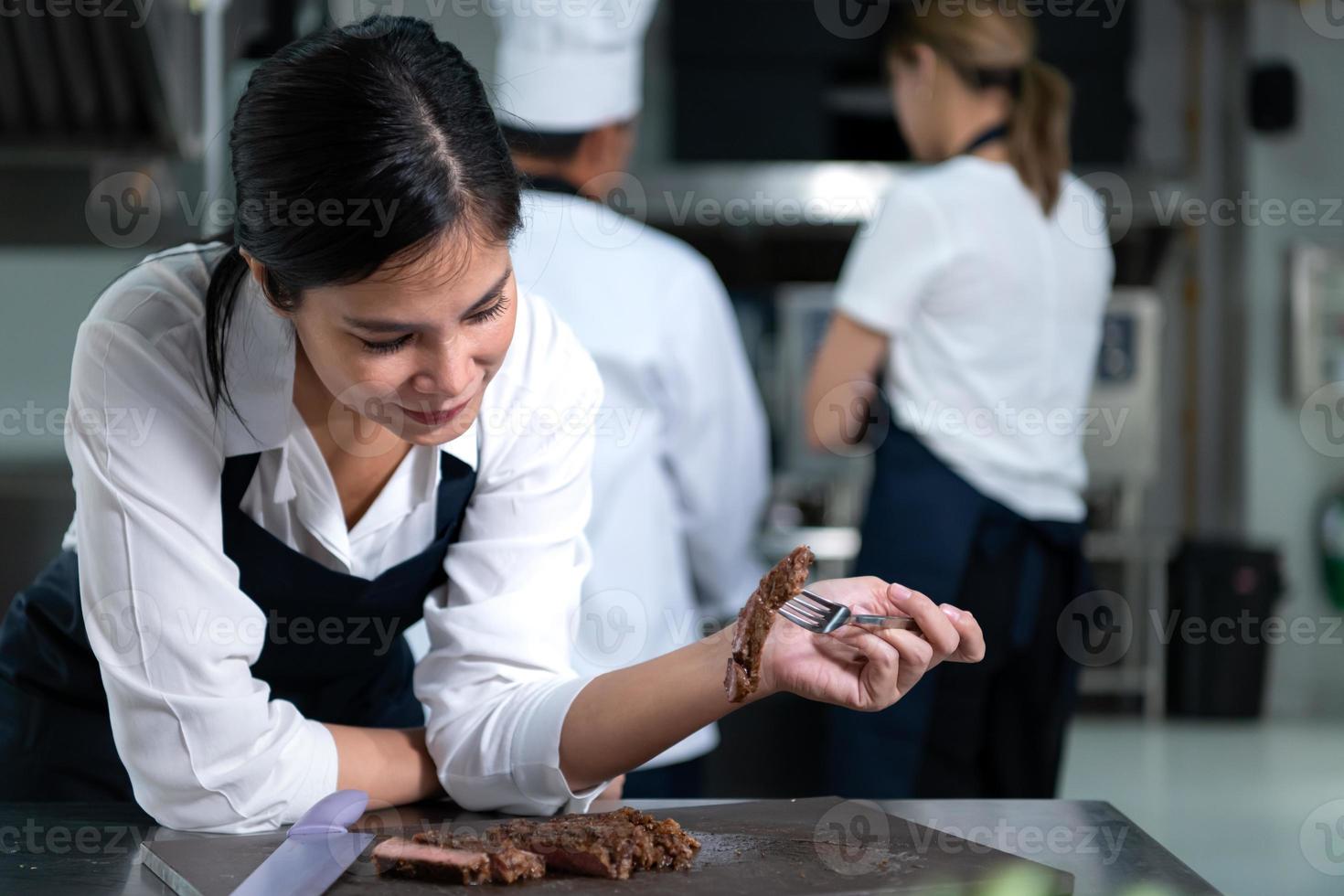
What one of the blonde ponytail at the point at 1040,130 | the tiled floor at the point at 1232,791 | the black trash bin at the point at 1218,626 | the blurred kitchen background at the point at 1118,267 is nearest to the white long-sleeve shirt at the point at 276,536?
the blonde ponytail at the point at 1040,130

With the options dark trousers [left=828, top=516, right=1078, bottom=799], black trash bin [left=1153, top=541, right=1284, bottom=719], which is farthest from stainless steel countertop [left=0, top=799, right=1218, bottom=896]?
black trash bin [left=1153, top=541, right=1284, bottom=719]

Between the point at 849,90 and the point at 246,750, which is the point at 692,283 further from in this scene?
the point at 849,90

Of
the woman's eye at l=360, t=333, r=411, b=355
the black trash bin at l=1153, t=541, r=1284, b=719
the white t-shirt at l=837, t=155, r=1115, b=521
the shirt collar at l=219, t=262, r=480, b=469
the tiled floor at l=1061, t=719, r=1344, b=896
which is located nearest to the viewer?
the woman's eye at l=360, t=333, r=411, b=355

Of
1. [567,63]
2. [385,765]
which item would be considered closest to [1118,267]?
[567,63]

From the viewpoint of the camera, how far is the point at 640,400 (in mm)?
2105

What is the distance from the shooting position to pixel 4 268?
3.30 m

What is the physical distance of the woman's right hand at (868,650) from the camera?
108cm

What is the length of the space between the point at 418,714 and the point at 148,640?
424 millimetres

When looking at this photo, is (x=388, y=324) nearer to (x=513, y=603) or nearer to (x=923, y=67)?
(x=513, y=603)

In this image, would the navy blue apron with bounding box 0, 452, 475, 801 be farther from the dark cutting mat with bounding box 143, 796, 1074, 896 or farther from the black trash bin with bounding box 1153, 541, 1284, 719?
the black trash bin with bounding box 1153, 541, 1284, 719

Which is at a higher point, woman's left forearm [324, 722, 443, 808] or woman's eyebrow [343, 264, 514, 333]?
woman's eyebrow [343, 264, 514, 333]

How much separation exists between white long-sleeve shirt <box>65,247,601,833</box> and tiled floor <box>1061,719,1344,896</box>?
71.1 inches

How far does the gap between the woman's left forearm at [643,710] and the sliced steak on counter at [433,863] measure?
0.25 metres

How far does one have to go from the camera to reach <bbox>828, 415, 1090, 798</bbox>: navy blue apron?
2.05 m
